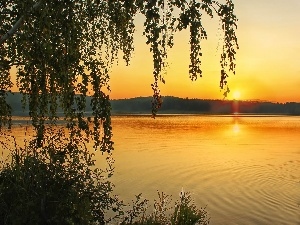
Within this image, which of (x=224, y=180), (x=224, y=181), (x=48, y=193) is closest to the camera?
(x=48, y=193)

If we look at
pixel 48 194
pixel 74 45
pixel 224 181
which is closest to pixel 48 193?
pixel 48 194

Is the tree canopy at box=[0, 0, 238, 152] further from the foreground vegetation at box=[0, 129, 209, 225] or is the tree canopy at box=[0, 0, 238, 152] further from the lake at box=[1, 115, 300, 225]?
the lake at box=[1, 115, 300, 225]

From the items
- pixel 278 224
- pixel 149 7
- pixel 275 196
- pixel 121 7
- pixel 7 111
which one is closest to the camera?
pixel 149 7

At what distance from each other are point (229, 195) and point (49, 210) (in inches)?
616

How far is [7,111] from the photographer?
10.7 metres

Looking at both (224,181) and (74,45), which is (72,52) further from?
(224,181)

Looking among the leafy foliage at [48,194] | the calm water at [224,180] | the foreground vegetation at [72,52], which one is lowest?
the calm water at [224,180]

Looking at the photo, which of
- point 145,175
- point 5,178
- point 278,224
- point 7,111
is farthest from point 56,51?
point 145,175

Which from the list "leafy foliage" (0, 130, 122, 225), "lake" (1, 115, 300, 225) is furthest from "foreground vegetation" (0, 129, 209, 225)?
"lake" (1, 115, 300, 225)

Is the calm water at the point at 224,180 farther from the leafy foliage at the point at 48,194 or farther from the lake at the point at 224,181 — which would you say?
the leafy foliage at the point at 48,194

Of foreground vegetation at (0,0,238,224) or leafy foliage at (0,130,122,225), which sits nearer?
foreground vegetation at (0,0,238,224)

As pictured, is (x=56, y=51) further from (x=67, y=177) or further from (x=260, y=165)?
(x=260, y=165)

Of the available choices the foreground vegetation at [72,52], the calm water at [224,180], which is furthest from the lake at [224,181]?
the foreground vegetation at [72,52]

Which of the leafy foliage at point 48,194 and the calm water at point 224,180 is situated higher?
the leafy foliage at point 48,194
